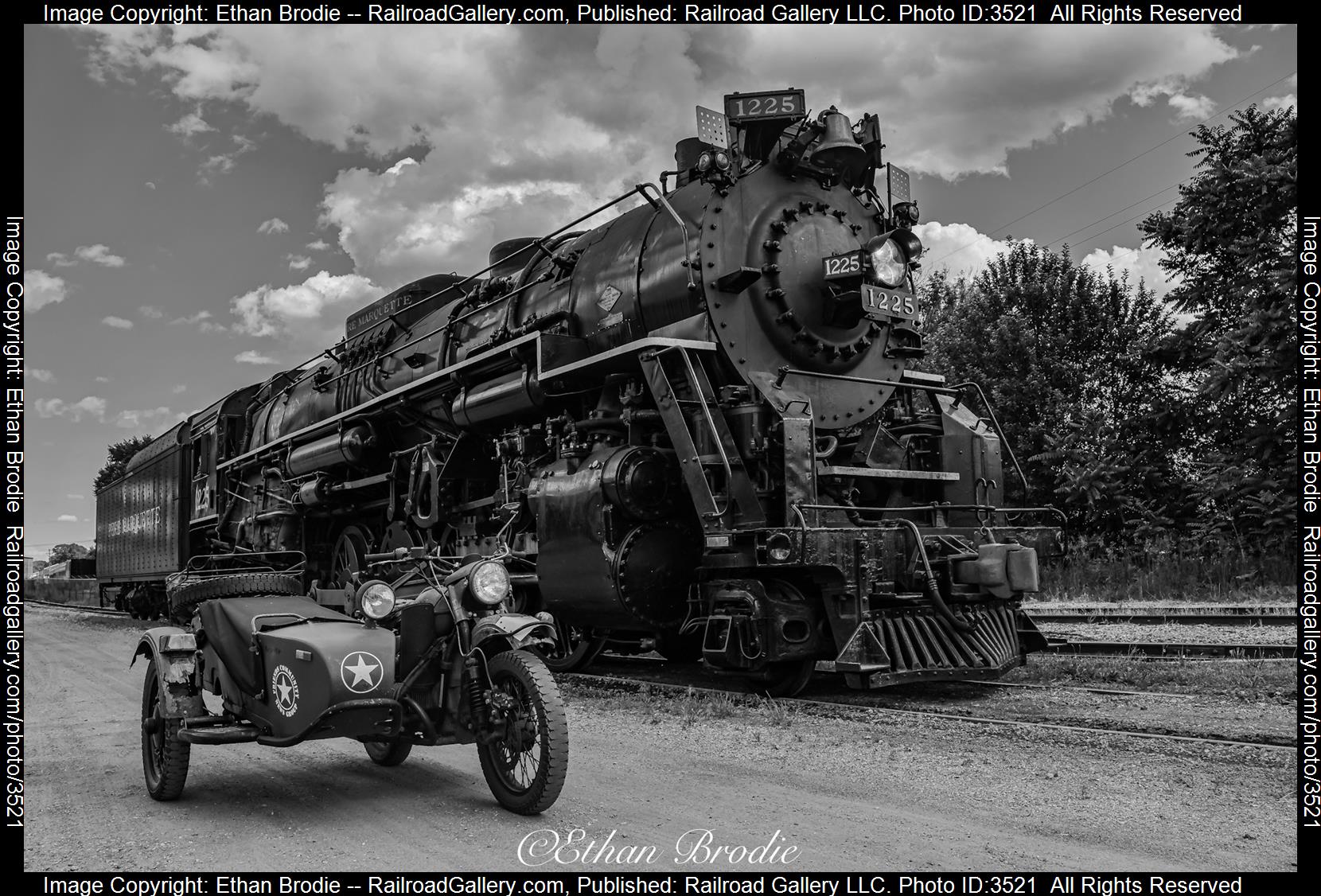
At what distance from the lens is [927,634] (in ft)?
23.2

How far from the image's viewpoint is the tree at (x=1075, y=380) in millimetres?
18125

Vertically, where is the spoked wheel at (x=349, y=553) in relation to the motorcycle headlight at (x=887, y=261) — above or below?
below

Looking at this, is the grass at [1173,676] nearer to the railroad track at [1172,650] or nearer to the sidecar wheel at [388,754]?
the railroad track at [1172,650]

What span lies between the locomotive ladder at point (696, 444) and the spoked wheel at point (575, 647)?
2.16m

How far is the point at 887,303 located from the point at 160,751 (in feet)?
19.5

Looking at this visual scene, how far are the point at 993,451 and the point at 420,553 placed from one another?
5765 mm

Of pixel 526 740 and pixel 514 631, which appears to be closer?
pixel 526 740

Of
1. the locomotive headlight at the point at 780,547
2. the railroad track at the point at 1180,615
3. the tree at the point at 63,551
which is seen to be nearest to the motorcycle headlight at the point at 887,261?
the locomotive headlight at the point at 780,547

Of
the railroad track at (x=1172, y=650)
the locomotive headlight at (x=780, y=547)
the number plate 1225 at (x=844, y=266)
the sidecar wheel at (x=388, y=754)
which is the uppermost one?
the number plate 1225 at (x=844, y=266)

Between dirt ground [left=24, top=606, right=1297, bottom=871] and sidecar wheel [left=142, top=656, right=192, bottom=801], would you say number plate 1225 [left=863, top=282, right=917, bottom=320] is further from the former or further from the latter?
sidecar wheel [left=142, top=656, right=192, bottom=801]

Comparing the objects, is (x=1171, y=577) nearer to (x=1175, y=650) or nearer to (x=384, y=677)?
(x=1175, y=650)

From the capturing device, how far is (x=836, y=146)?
8133 mm

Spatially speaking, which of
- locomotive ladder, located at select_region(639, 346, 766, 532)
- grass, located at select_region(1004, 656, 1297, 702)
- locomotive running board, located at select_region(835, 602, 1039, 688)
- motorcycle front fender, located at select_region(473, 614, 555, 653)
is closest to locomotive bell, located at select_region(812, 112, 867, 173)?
locomotive ladder, located at select_region(639, 346, 766, 532)

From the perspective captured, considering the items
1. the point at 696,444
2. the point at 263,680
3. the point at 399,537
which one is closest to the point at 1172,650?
the point at 696,444
